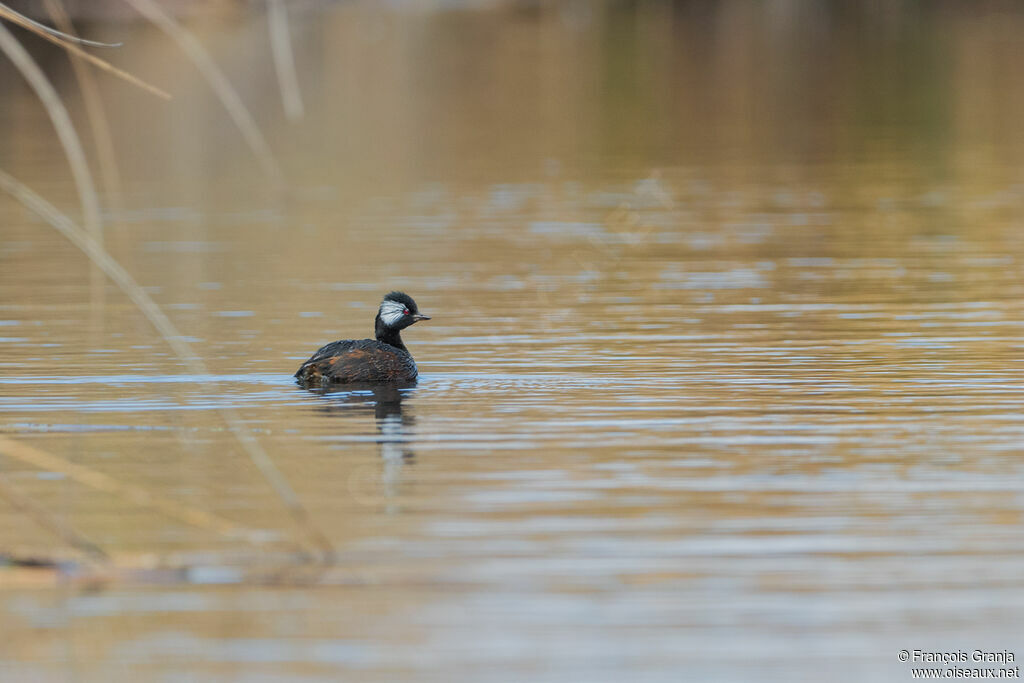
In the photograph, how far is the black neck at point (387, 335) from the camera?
15195mm

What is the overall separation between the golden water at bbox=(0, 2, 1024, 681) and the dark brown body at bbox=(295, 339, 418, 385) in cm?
24

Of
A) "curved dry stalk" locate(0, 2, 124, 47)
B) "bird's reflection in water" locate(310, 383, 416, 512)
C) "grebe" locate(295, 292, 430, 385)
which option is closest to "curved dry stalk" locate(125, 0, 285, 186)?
"curved dry stalk" locate(0, 2, 124, 47)

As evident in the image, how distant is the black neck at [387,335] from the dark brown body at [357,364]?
553 mm

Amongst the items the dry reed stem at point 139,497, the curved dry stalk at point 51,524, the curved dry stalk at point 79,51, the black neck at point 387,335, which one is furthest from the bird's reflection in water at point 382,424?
the curved dry stalk at point 79,51

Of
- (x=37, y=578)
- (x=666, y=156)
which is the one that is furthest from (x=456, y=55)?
(x=37, y=578)

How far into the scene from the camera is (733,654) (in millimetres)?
7273

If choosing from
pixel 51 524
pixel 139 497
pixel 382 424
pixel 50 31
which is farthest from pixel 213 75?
pixel 382 424

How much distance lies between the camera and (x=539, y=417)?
12586 mm

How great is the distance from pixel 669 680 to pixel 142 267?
15.5 m

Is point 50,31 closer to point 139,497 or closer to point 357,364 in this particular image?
point 139,497

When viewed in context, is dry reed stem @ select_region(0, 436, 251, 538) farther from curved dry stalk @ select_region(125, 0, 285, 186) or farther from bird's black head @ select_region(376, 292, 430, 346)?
bird's black head @ select_region(376, 292, 430, 346)

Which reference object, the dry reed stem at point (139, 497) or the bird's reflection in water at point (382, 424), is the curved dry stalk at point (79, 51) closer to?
the dry reed stem at point (139, 497)

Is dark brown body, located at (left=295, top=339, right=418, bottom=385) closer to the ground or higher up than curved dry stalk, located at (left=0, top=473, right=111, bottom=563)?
higher up

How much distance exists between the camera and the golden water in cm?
767
